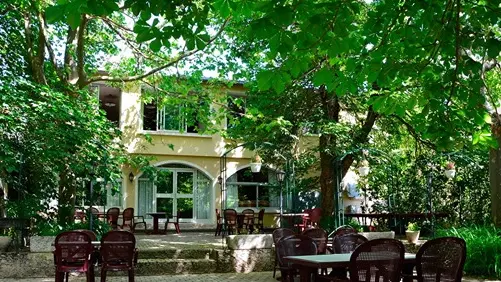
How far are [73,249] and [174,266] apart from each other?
3.09 metres

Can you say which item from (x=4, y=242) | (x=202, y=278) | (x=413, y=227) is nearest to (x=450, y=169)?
(x=413, y=227)

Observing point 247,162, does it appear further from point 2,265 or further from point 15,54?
point 2,265

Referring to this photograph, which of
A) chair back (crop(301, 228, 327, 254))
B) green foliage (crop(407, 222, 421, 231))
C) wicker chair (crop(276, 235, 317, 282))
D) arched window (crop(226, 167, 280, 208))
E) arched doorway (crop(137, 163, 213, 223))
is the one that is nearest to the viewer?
wicker chair (crop(276, 235, 317, 282))

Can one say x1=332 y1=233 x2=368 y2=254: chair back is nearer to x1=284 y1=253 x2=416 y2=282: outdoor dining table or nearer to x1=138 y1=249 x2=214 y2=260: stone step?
x1=284 y1=253 x2=416 y2=282: outdoor dining table

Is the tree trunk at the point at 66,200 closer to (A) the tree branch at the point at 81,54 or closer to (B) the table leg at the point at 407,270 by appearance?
(A) the tree branch at the point at 81,54

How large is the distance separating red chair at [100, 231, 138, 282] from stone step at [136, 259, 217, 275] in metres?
2.42

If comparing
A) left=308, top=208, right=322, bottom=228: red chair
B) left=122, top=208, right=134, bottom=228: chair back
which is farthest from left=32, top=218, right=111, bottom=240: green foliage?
left=308, top=208, right=322, bottom=228: red chair

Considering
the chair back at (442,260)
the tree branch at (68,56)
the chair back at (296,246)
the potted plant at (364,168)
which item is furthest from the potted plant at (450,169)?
the tree branch at (68,56)

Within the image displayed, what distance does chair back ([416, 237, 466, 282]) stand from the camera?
5.96m

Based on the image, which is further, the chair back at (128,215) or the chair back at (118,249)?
the chair back at (128,215)

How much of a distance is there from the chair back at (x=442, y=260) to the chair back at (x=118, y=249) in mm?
4524

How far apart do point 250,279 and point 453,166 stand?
26.3 feet

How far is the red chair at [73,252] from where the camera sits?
8513 mm

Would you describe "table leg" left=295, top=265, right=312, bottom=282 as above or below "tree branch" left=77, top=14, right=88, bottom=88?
below
